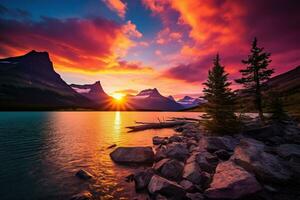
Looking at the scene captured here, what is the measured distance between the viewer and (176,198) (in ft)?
30.5

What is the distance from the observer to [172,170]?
1252 cm

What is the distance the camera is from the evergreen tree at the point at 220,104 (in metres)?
24.6

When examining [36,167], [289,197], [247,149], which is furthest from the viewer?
[36,167]

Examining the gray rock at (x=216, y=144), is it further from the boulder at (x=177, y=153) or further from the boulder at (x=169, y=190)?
the boulder at (x=169, y=190)

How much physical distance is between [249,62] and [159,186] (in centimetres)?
3157

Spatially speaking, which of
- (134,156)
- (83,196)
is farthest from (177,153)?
(83,196)

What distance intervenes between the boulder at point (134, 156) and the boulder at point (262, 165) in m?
8.40

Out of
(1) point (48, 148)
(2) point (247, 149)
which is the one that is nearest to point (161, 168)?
(2) point (247, 149)

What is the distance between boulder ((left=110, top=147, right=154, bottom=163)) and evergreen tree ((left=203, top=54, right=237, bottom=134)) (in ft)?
42.0

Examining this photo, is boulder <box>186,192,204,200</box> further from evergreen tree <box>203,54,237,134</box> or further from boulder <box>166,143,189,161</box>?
evergreen tree <box>203,54,237,134</box>

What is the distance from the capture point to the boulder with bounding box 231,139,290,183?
34.0ft

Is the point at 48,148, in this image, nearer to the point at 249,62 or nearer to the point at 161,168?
the point at 161,168

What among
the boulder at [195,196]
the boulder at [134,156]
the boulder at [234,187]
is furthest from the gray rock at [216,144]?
the boulder at [195,196]

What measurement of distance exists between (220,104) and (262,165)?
14909 mm
